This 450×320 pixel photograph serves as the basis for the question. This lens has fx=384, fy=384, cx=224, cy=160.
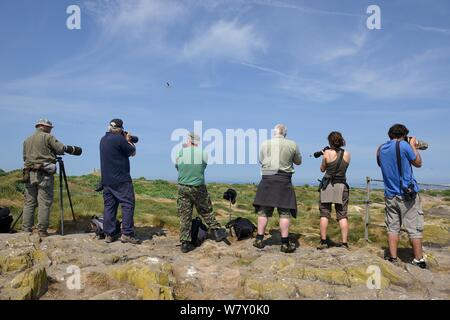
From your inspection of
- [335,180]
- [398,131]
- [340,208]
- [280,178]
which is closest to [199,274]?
[280,178]

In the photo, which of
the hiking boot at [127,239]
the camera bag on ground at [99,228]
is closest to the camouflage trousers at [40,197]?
the camera bag on ground at [99,228]

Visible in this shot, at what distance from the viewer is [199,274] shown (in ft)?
20.8

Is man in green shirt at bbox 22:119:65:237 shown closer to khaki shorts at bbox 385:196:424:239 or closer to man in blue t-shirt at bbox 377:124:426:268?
man in blue t-shirt at bbox 377:124:426:268

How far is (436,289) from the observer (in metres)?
6.02

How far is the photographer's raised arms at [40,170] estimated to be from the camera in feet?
27.2

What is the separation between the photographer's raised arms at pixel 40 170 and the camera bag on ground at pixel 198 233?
3.17 m

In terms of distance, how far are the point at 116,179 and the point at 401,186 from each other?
5717mm

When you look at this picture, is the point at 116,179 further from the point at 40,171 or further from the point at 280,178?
the point at 280,178

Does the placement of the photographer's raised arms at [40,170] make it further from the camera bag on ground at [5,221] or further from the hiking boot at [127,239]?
the hiking boot at [127,239]

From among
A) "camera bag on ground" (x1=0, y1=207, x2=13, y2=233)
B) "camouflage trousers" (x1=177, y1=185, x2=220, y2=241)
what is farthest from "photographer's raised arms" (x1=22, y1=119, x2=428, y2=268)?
"camera bag on ground" (x1=0, y1=207, x2=13, y2=233)

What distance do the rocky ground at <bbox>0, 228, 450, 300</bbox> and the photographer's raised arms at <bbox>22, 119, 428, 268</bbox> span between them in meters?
0.58

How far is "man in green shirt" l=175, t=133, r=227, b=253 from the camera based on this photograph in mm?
8070
